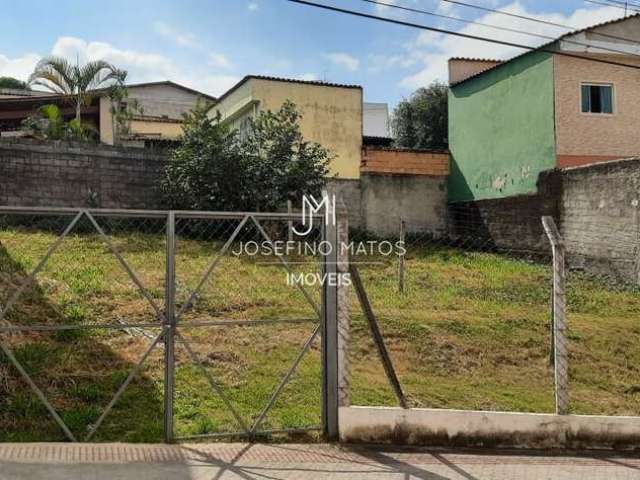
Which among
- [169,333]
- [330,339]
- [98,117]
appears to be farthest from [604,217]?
[98,117]

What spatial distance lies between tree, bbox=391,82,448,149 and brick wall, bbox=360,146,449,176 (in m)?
6.27

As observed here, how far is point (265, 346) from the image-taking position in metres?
6.34

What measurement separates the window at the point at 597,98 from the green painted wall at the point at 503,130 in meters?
0.87

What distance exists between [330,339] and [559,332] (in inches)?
69.7

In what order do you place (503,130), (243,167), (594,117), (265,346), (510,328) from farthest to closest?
(503,130), (594,117), (243,167), (510,328), (265,346)

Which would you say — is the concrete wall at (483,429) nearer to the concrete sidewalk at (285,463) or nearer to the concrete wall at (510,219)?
the concrete sidewalk at (285,463)

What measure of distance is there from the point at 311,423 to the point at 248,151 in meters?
9.08

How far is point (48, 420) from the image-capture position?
4.52m

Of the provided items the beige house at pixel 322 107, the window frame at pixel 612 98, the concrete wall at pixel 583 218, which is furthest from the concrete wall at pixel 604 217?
the beige house at pixel 322 107

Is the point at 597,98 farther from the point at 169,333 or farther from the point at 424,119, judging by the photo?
the point at 169,333

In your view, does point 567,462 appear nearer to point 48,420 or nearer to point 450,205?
point 48,420

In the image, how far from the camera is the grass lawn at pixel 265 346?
16.1 ft

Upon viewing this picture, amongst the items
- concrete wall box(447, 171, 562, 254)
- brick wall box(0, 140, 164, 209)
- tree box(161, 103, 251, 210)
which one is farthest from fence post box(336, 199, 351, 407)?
brick wall box(0, 140, 164, 209)

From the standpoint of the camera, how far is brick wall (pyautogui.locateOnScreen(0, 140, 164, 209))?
12484mm
